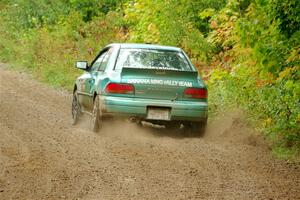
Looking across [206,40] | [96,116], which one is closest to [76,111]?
[96,116]

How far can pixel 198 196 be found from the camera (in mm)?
6938

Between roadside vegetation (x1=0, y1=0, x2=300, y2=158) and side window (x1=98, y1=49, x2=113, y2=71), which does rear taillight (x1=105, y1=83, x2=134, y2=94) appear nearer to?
side window (x1=98, y1=49, x2=113, y2=71)

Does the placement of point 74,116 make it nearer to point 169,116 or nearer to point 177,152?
point 169,116

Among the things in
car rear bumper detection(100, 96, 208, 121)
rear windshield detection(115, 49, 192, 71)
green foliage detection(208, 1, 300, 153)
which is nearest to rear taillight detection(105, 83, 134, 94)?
car rear bumper detection(100, 96, 208, 121)

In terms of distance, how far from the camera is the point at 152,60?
37.6 ft

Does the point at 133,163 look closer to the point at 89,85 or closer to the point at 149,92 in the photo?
the point at 149,92

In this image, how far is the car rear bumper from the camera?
10766 millimetres

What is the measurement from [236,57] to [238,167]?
7.62 metres

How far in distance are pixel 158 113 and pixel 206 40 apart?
6.73 meters

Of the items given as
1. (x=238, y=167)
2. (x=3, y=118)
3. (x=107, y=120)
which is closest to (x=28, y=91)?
(x=3, y=118)

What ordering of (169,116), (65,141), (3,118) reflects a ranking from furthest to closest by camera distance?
1. (3,118)
2. (169,116)
3. (65,141)

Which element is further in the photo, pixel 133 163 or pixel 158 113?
pixel 158 113

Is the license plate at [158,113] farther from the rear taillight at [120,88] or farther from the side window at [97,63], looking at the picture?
the side window at [97,63]

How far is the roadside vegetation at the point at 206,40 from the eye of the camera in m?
10.8
